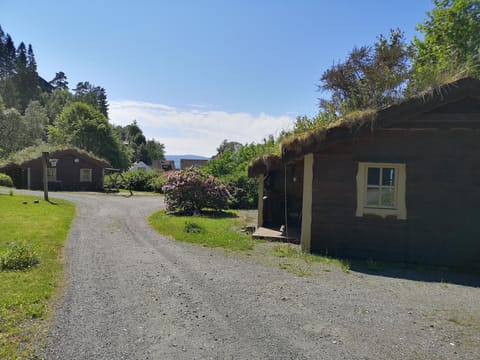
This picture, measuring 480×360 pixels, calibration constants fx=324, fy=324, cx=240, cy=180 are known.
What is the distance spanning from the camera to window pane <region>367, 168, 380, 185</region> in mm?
7594

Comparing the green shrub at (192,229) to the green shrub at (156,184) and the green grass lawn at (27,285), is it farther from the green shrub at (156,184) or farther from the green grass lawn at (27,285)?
the green shrub at (156,184)

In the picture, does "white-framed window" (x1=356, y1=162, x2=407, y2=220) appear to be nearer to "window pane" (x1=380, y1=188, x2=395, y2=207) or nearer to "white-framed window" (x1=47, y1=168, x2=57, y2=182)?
"window pane" (x1=380, y1=188, x2=395, y2=207)

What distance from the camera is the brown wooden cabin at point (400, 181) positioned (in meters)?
7.04

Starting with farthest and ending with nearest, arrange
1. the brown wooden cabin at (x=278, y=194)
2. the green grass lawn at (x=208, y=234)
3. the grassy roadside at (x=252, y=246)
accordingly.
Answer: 1. the brown wooden cabin at (x=278, y=194)
2. the green grass lawn at (x=208, y=234)
3. the grassy roadside at (x=252, y=246)

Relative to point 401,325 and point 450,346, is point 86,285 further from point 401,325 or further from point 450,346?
point 450,346

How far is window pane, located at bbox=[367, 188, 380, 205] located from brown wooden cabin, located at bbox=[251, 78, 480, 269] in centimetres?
2

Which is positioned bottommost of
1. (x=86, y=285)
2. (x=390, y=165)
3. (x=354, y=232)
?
(x=86, y=285)

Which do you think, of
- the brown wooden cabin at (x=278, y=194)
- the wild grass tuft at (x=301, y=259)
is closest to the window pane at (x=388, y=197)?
the wild grass tuft at (x=301, y=259)

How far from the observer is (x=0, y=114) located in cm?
4744

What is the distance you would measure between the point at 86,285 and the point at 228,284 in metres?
2.29

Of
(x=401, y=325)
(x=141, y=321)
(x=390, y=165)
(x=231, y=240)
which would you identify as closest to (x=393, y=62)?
(x=390, y=165)

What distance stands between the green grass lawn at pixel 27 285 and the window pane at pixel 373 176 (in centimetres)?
668

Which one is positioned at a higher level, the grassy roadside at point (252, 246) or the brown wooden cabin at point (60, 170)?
the brown wooden cabin at point (60, 170)

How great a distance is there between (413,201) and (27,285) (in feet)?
24.9
